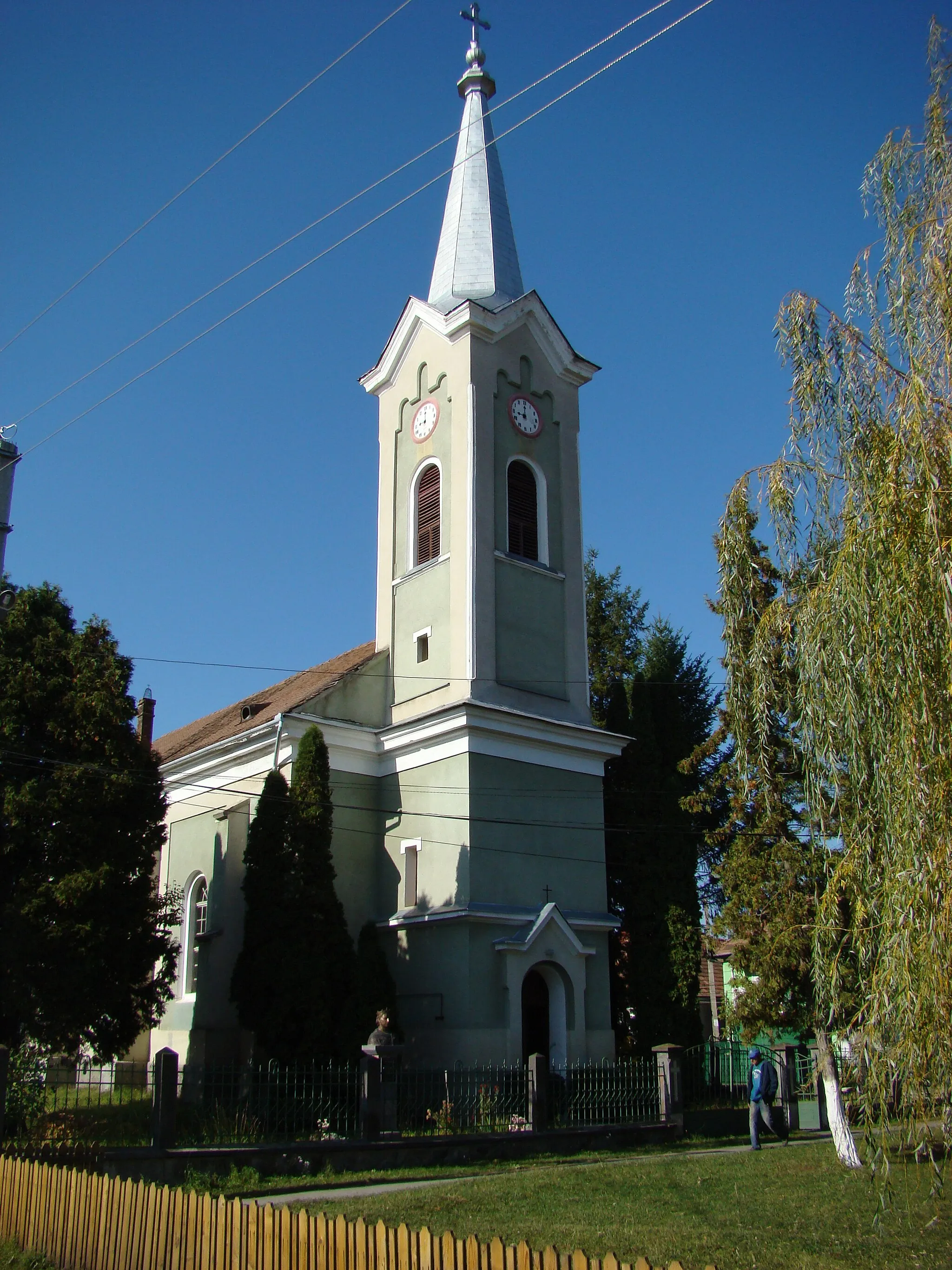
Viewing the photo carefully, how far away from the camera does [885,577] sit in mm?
8336

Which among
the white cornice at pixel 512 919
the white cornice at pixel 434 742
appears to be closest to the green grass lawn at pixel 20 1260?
the white cornice at pixel 512 919

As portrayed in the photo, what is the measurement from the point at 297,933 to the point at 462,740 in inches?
192

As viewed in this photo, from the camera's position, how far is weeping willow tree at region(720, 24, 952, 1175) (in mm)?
7844

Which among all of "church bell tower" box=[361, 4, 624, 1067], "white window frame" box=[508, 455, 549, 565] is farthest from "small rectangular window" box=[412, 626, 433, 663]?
"white window frame" box=[508, 455, 549, 565]

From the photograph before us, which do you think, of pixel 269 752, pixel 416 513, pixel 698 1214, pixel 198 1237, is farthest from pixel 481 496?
pixel 198 1237

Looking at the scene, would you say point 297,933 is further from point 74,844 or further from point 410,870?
point 74,844

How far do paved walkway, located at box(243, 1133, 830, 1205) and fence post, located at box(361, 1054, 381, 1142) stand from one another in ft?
5.03

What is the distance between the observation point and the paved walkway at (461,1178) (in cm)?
1229

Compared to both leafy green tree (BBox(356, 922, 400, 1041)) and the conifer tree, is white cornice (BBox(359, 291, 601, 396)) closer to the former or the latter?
the conifer tree

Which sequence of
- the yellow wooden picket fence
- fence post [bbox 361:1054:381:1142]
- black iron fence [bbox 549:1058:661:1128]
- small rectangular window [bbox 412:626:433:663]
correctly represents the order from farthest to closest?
small rectangular window [bbox 412:626:433:663], black iron fence [bbox 549:1058:661:1128], fence post [bbox 361:1054:381:1142], the yellow wooden picket fence

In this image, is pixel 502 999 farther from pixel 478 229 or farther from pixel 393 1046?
pixel 478 229

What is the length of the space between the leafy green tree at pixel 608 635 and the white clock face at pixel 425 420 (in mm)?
8308

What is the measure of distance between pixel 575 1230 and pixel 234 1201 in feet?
14.0

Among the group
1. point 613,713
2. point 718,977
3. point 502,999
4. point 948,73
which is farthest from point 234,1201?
point 718,977
